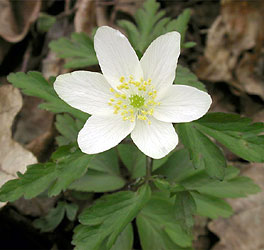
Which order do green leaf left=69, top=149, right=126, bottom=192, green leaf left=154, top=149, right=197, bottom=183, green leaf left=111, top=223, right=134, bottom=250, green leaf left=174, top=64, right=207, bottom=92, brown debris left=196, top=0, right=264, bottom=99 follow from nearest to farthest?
green leaf left=174, top=64, right=207, bottom=92
green leaf left=111, top=223, right=134, bottom=250
green leaf left=69, top=149, right=126, bottom=192
green leaf left=154, top=149, right=197, bottom=183
brown debris left=196, top=0, right=264, bottom=99

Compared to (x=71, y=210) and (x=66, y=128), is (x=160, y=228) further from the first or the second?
(x=66, y=128)

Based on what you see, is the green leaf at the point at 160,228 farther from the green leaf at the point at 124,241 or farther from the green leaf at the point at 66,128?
the green leaf at the point at 66,128

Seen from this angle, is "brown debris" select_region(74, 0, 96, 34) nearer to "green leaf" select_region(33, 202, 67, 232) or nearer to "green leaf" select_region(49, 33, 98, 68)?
"green leaf" select_region(49, 33, 98, 68)

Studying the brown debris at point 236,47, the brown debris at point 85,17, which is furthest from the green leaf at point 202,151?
the brown debris at point 85,17

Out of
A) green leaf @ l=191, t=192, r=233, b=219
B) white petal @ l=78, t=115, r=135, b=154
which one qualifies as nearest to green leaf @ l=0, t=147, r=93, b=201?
white petal @ l=78, t=115, r=135, b=154

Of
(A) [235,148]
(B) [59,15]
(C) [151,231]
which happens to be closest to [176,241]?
(C) [151,231]

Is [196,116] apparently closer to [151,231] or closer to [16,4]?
[151,231]
